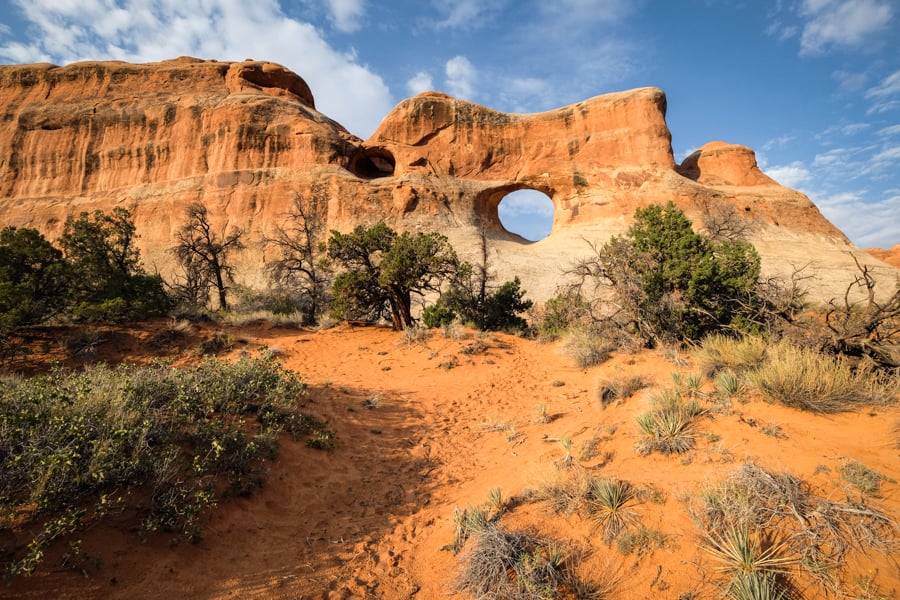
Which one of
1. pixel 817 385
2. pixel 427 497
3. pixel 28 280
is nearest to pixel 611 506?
pixel 427 497

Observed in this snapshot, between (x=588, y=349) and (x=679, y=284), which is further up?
(x=679, y=284)

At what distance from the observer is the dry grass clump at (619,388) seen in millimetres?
5984

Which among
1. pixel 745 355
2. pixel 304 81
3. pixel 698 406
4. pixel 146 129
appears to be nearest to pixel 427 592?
pixel 698 406

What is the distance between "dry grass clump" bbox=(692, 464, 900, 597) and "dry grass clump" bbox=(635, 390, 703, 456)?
1.03 metres

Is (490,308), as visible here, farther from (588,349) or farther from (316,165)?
(316,165)

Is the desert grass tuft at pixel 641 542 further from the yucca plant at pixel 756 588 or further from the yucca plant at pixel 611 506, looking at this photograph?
the yucca plant at pixel 756 588

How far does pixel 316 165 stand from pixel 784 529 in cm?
3179

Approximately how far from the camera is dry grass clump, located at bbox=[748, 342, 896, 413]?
14.0 ft

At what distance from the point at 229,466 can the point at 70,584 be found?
162cm

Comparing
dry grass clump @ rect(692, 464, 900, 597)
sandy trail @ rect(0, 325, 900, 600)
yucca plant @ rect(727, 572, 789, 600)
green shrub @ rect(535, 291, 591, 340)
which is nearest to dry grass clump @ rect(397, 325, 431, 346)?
green shrub @ rect(535, 291, 591, 340)

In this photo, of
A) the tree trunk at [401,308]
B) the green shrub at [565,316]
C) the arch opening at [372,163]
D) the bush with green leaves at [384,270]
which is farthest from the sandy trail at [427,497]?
the arch opening at [372,163]

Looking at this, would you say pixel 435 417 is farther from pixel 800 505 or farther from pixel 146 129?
pixel 146 129

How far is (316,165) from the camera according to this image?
2917cm

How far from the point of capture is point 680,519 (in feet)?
9.89
